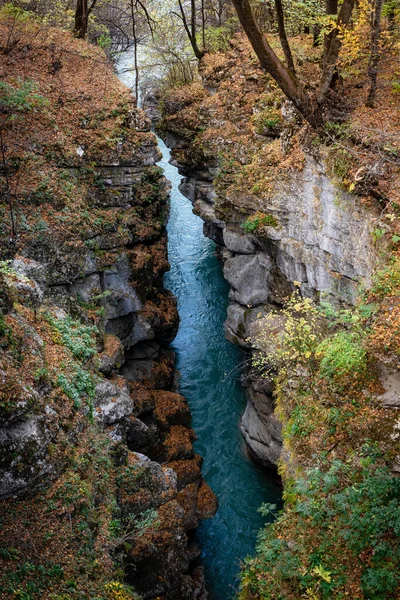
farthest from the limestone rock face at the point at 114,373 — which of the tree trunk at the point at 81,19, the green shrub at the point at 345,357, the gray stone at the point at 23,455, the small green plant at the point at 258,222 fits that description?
the tree trunk at the point at 81,19

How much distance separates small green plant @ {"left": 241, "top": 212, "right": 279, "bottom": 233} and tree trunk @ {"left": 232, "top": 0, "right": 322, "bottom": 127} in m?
3.10

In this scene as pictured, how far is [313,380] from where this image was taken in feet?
33.6

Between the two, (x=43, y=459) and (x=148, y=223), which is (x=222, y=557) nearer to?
(x=43, y=459)

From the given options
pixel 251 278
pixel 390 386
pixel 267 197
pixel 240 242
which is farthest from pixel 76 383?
pixel 240 242

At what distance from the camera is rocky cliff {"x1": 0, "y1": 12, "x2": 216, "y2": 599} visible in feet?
23.0

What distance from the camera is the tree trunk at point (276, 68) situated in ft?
31.9

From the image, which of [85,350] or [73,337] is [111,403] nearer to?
[85,350]

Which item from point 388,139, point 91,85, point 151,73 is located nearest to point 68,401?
point 388,139

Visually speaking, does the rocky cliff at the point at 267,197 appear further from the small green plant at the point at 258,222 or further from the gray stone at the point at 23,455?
the gray stone at the point at 23,455

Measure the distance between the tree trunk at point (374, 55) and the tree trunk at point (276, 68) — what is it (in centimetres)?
137

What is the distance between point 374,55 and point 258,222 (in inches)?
216

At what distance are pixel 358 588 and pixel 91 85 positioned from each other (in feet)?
53.6

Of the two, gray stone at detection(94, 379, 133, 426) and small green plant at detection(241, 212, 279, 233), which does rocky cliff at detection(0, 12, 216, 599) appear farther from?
small green plant at detection(241, 212, 279, 233)

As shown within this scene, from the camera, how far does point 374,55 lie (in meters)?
11.3
